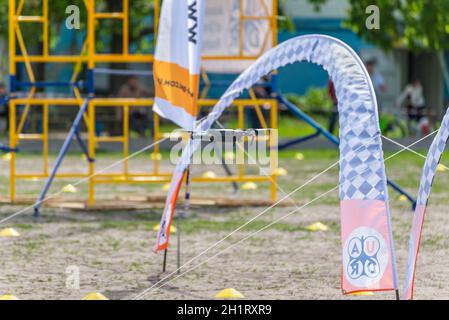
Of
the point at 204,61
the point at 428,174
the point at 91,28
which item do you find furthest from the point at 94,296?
the point at 204,61

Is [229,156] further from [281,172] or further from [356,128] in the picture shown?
[356,128]

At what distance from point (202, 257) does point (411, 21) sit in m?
16.6

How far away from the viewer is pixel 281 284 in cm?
876

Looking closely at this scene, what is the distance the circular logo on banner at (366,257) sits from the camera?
6637 mm

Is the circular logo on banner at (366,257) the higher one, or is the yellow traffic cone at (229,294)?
the circular logo on banner at (366,257)

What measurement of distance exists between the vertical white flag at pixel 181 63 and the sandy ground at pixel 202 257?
136cm

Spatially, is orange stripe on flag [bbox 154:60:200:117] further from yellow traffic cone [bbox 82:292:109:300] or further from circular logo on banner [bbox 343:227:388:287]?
circular logo on banner [bbox 343:227:388:287]

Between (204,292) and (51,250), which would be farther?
(51,250)

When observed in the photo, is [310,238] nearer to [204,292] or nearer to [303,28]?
[204,292]

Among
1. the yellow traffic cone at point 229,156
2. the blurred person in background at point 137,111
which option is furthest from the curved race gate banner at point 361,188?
the blurred person in background at point 137,111

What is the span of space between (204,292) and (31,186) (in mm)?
8411

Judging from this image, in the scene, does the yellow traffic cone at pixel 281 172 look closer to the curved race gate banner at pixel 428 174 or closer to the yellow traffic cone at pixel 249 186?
the yellow traffic cone at pixel 249 186
